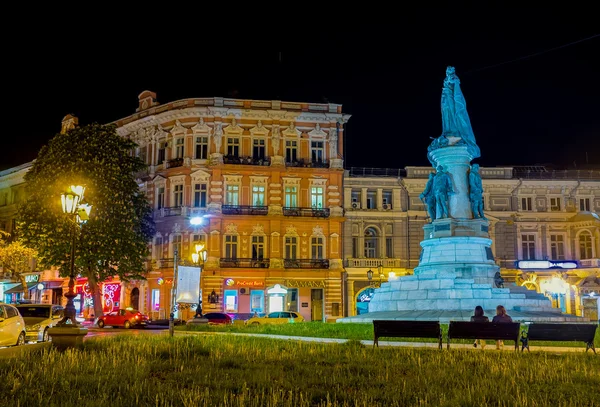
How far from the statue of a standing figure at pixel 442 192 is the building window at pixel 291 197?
25615mm

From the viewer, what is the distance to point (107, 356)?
1484cm

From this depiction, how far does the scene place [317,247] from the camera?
55.2 m

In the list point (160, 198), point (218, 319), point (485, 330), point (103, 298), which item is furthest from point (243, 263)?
point (485, 330)

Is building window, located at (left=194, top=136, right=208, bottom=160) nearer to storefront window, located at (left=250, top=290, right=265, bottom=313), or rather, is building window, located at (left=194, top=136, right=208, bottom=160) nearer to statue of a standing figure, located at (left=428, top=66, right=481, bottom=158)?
storefront window, located at (left=250, top=290, right=265, bottom=313)

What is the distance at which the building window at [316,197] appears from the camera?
55656 mm

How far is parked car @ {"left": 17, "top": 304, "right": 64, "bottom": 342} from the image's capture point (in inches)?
1009

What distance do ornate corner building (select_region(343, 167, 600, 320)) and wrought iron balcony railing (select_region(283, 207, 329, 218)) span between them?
9.31 feet

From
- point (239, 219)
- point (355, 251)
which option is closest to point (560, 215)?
point (355, 251)

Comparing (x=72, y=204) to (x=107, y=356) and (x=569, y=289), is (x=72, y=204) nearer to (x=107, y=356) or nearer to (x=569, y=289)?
(x=107, y=356)

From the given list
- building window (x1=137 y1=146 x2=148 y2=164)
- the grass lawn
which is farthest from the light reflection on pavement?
building window (x1=137 y1=146 x2=148 y2=164)

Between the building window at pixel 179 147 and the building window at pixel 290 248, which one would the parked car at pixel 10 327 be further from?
the building window at pixel 179 147

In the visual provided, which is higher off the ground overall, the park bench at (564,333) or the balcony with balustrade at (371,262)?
the balcony with balustrade at (371,262)

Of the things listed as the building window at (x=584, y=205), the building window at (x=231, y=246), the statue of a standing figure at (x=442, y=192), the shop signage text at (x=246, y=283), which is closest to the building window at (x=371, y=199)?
the shop signage text at (x=246, y=283)

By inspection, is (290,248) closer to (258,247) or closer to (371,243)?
(258,247)
